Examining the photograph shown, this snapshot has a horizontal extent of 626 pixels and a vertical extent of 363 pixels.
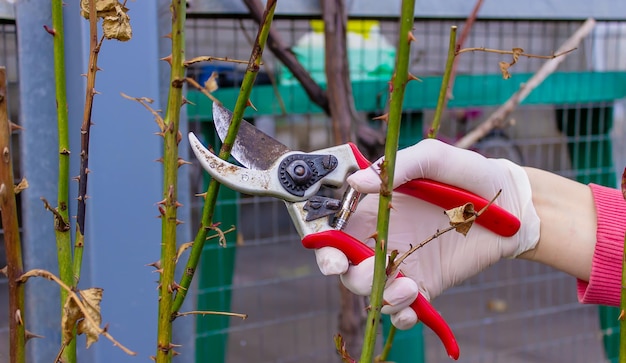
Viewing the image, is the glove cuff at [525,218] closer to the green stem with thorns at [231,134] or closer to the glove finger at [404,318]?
the glove finger at [404,318]

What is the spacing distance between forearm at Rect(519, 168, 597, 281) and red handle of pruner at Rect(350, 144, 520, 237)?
99 millimetres

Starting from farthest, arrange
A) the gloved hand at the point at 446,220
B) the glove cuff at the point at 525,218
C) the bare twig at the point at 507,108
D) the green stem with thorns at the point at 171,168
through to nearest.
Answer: the bare twig at the point at 507,108
the glove cuff at the point at 525,218
the gloved hand at the point at 446,220
the green stem with thorns at the point at 171,168

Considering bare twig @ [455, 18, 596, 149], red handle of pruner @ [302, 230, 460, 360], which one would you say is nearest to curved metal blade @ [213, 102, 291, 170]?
red handle of pruner @ [302, 230, 460, 360]

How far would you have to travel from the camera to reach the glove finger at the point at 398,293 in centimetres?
94

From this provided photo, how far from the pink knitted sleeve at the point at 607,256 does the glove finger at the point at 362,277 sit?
1.32 ft

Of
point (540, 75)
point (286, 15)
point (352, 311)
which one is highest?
point (286, 15)

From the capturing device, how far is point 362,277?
0.97 meters

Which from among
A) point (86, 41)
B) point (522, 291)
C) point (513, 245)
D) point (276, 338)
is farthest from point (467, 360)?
point (86, 41)

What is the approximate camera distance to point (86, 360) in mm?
1322

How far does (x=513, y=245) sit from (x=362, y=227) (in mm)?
238

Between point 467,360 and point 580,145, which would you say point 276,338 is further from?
point 580,145

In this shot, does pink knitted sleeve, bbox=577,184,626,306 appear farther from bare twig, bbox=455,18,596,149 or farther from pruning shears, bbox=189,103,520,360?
bare twig, bbox=455,18,596,149

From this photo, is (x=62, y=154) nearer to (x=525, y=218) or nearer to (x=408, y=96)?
(x=525, y=218)

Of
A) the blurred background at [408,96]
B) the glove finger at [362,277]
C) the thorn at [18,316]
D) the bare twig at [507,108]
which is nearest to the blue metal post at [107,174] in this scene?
the blurred background at [408,96]
